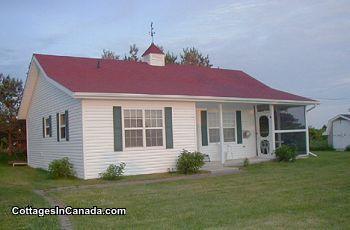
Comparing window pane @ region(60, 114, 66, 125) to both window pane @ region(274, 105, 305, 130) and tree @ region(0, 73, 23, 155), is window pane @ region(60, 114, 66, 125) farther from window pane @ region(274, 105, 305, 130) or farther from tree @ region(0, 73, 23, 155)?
window pane @ region(274, 105, 305, 130)

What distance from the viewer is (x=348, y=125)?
102 feet

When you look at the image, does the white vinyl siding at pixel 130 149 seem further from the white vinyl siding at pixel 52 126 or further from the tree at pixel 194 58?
the tree at pixel 194 58

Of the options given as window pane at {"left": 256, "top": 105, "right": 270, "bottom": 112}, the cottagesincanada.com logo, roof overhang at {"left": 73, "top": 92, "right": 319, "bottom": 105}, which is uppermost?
roof overhang at {"left": 73, "top": 92, "right": 319, "bottom": 105}

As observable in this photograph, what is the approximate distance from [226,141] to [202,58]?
2323 centimetres

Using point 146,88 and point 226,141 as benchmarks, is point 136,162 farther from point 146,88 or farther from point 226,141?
point 226,141

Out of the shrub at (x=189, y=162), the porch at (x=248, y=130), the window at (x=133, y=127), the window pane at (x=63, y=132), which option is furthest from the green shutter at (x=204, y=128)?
the window pane at (x=63, y=132)

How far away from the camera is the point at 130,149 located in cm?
1681

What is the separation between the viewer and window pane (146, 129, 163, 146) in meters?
Result: 17.2

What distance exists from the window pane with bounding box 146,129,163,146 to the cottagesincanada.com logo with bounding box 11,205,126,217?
7407mm

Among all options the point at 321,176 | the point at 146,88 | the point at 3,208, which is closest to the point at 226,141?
the point at 146,88

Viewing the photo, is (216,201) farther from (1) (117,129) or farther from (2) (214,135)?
(2) (214,135)

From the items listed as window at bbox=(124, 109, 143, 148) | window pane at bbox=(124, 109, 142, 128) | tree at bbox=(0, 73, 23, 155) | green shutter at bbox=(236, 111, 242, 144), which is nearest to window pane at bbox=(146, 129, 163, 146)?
window at bbox=(124, 109, 143, 148)

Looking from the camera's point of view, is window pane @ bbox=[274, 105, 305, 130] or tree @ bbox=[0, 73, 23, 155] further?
tree @ bbox=[0, 73, 23, 155]

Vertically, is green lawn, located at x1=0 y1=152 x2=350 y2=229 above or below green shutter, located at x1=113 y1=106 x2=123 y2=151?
below
